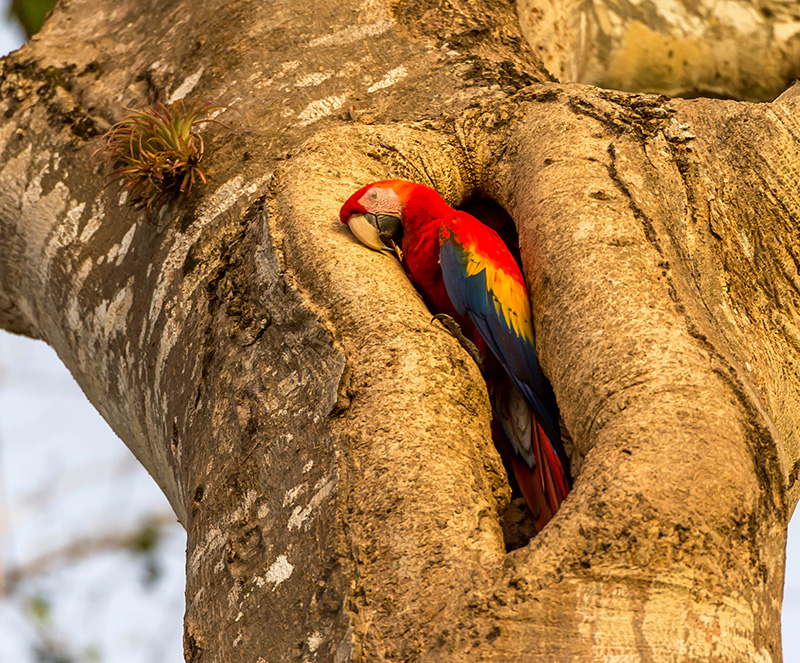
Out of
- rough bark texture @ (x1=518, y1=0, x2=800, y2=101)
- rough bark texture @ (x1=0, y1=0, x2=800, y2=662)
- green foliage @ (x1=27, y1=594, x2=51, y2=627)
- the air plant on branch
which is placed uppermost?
the air plant on branch

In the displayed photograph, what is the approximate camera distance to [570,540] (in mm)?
1201

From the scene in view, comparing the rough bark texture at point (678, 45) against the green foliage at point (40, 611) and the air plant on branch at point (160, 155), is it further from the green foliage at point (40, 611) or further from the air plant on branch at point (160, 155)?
the green foliage at point (40, 611)

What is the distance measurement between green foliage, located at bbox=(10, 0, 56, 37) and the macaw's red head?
308 centimetres

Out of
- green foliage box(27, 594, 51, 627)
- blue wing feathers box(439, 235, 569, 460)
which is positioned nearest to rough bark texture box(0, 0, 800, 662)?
blue wing feathers box(439, 235, 569, 460)

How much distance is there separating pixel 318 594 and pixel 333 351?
420mm

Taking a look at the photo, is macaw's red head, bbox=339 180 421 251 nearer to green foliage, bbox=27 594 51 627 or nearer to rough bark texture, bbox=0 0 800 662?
rough bark texture, bbox=0 0 800 662

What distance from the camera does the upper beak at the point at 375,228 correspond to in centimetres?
179

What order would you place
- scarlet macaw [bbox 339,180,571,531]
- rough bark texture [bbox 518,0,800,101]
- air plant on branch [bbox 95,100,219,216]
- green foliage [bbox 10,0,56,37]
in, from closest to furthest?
scarlet macaw [bbox 339,180,571,531], air plant on branch [bbox 95,100,219,216], rough bark texture [bbox 518,0,800,101], green foliage [bbox 10,0,56,37]

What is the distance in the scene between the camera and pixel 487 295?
1.95 meters

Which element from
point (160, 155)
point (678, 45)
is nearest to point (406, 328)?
point (160, 155)

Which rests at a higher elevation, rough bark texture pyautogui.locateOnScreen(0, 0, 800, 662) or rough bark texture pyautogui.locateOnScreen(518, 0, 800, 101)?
rough bark texture pyautogui.locateOnScreen(0, 0, 800, 662)

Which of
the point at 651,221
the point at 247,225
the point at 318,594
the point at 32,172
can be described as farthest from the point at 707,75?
the point at 318,594

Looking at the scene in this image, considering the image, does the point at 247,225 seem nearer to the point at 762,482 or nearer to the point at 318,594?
the point at 318,594

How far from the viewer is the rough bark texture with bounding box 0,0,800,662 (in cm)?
122
